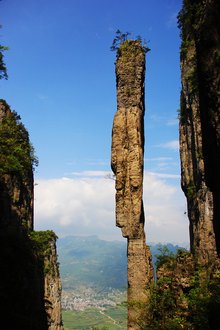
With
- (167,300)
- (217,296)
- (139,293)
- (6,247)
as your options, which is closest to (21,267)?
(6,247)

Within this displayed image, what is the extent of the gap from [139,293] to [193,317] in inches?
→ 529

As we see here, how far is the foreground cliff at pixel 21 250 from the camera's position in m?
18.2

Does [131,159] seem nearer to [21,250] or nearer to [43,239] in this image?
[43,239]

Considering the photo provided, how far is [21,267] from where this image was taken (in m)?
19.3

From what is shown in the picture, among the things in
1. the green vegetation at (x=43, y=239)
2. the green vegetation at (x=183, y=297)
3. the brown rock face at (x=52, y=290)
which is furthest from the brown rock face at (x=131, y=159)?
the green vegetation at (x=183, y=297)

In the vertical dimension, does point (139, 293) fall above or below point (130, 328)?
above

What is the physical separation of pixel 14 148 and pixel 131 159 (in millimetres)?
11964

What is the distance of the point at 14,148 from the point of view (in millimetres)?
35156

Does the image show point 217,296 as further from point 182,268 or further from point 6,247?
point 6,247

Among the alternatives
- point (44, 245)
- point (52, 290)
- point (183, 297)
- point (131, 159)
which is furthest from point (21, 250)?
point (52, 290)

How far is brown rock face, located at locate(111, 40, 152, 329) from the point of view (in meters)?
31.5

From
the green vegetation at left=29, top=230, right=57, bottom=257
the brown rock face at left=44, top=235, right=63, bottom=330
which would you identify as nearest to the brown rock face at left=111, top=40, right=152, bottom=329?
the green vegetation at left=29, top=230, right=57, bottom=257

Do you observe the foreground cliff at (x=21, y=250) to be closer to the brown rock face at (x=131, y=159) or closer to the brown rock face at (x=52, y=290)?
the brown rock face at (x=52, y=290)

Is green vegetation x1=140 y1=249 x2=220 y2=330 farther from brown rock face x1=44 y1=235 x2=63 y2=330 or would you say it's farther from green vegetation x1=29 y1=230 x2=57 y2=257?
green vegetation x1=29 y1=230 x2=57 y2=257
